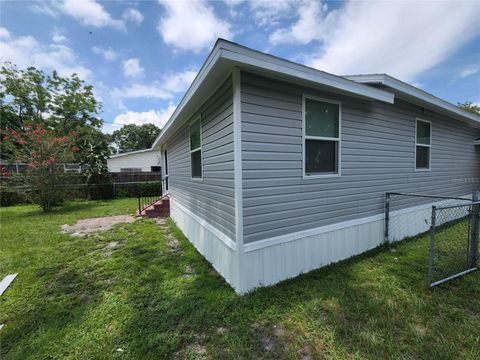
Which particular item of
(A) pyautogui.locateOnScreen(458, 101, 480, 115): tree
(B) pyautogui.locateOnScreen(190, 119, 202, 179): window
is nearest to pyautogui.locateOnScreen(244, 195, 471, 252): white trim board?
(B) pyautogui.locateOnScreen(190, 119, 202, 179): window

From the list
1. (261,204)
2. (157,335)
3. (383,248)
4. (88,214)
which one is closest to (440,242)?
(383,248)

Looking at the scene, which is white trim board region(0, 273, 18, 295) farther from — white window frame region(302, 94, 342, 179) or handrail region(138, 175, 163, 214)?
handrail region(138, 175, 163, 214)

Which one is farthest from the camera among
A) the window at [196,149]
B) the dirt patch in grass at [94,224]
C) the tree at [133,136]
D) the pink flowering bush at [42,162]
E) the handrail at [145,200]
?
the tree at [133,136]

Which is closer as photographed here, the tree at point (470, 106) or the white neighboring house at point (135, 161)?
the white neighboring house at point (135, 161)

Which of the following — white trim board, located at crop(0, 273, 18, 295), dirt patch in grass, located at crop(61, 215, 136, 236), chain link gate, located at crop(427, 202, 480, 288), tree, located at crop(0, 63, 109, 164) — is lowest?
dirt patch in grass, located at crop(61, 215, 136, 236)

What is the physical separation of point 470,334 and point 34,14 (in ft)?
32.6

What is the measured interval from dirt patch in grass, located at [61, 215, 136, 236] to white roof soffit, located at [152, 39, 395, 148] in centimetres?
481

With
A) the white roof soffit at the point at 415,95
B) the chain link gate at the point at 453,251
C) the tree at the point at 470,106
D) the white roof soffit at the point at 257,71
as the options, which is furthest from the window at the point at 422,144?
the tree at the point at 470,106

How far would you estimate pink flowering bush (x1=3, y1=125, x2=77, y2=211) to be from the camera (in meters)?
8.75

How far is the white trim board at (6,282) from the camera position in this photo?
2996 mm

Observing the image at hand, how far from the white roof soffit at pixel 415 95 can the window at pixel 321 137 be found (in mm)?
787

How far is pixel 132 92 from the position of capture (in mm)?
16594

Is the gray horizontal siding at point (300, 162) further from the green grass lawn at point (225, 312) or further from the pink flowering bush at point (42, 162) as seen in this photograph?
the pink flowering bush at point (42, 162)

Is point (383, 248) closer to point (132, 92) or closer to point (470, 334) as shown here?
point (470, 334)
